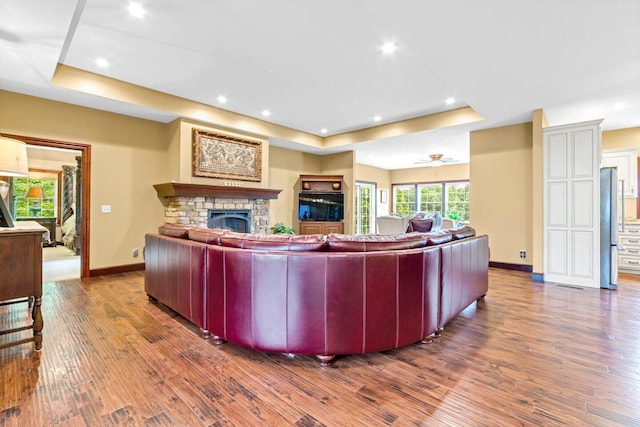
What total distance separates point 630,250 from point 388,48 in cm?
548

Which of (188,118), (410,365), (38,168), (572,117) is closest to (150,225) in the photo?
(188,118)

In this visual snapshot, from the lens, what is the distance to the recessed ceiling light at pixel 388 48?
3.13 metres

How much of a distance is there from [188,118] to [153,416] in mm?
4558

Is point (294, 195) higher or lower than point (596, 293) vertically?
higher

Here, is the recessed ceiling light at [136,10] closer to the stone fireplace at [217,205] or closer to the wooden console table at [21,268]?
the wooden console table at [21,268]

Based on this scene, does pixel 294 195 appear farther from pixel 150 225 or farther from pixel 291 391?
pixel 291 391

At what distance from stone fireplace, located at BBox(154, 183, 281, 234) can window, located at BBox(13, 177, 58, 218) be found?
5.85 m

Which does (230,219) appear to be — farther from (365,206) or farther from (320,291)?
(365,206)

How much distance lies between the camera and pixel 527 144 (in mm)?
5000

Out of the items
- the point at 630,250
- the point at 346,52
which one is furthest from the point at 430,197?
the point at 346,52

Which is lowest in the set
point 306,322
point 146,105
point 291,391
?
point 291,391

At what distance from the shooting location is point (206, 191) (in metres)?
5.05

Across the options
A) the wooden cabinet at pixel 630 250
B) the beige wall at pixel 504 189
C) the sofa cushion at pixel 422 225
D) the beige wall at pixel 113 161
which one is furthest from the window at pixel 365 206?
the beige wall at pixel 113 161

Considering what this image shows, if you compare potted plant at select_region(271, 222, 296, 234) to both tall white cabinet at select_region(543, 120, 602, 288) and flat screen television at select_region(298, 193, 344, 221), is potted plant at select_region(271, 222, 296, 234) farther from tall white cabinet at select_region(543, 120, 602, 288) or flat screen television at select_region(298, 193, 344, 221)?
tall white cabinet at select_region(543, 120, 602, 288)
